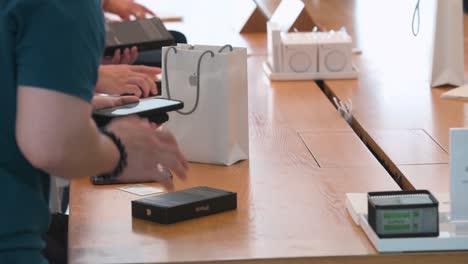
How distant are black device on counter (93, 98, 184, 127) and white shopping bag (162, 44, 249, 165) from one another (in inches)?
2.6

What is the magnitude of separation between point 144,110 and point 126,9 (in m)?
1.43

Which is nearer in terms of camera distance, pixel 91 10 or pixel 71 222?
pixel 91 10

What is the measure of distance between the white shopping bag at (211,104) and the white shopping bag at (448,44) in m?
1.00

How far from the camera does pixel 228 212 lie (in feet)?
5.82

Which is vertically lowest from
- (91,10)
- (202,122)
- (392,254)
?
(392,254)

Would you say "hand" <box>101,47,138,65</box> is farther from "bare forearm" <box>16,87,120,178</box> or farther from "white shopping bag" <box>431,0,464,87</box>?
"bare forearm" <box>16,87,120,178</box>

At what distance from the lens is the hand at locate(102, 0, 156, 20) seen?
3.38m

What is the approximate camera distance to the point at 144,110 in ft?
6.59

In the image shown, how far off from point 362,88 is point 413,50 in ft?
2.43

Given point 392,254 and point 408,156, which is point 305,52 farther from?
point 392,254

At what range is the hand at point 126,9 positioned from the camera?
338cm

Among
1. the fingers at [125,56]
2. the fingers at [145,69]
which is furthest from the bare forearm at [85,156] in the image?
the fingers at [125,56]

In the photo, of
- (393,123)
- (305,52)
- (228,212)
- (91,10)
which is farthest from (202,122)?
(305,52)

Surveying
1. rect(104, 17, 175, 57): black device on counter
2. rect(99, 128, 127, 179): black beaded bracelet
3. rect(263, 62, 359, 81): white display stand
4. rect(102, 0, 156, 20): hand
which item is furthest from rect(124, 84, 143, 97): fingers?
rect(99, 128, 127, 179): black beaded bracelet
